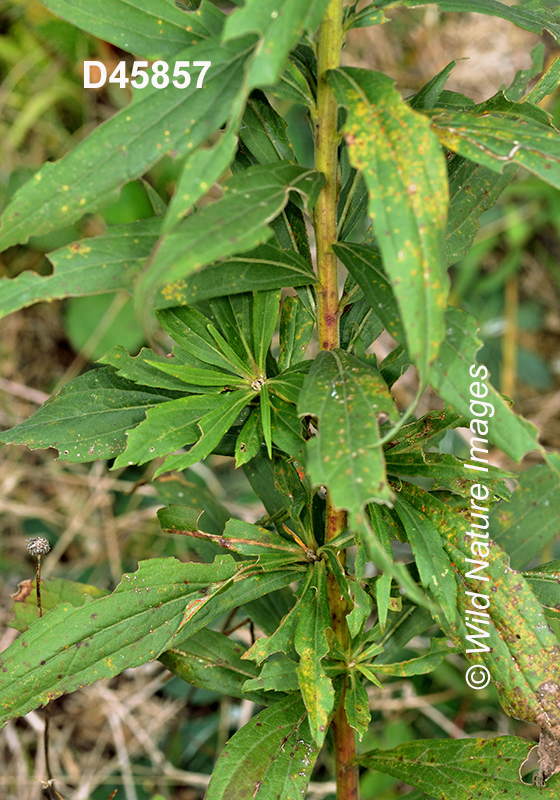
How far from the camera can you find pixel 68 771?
80.2 inches

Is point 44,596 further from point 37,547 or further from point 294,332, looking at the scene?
point 294,332

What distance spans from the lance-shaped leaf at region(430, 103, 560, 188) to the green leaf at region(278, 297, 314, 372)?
1.02 feet

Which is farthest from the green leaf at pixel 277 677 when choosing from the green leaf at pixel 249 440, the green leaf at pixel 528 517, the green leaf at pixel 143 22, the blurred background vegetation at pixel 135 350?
the blurred background vegetation at pixel 135 350

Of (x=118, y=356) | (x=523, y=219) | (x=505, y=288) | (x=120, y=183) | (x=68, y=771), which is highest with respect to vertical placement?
(x=120, y=183)

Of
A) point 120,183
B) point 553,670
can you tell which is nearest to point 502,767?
point 553,670

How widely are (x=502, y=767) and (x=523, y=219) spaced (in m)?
2.07

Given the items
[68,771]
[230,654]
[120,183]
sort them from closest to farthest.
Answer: [120,183] → [230,654] → [68,771]

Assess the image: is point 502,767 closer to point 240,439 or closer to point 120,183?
point 240,439

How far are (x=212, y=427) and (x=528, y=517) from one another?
29.3 inches

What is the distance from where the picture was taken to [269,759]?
981 millimetres

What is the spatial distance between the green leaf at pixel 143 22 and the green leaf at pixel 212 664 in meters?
0.86

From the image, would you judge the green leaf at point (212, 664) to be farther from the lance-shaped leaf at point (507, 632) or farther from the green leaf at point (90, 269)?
the green leaf at point (90, 269)

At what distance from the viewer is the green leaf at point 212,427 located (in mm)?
868

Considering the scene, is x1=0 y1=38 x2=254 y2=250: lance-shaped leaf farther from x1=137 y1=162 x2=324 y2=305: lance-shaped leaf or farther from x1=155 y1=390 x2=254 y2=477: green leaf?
x1=155 y1=390 x2=254 y2=477: green leaf
